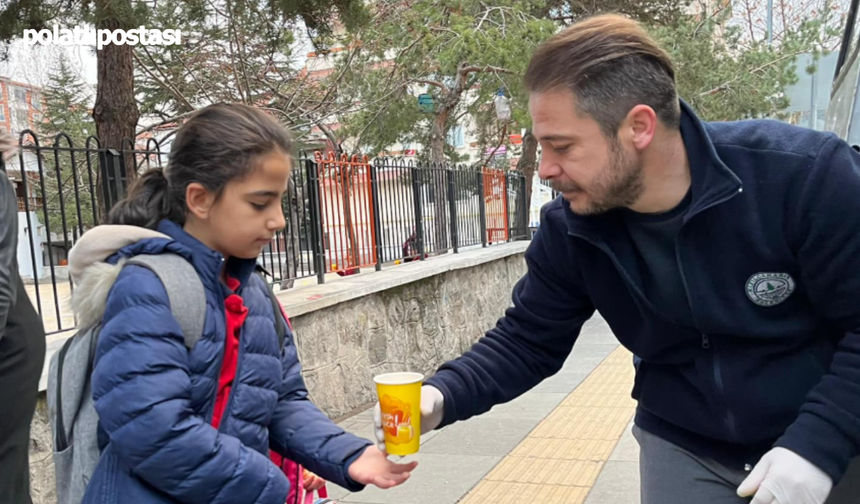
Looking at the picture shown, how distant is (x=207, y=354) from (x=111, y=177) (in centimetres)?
288

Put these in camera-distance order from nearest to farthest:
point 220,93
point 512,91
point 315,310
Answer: point 315,310 < point 220,93 < point 512,91

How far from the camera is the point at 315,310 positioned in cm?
525

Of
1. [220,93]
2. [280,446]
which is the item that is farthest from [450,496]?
[220,93]

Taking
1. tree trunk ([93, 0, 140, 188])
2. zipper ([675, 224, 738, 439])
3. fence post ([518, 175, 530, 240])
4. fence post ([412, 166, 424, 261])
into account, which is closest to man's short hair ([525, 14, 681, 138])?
zipper ([675, 224, 738, 439])

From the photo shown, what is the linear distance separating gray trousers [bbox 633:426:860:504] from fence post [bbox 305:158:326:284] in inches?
167

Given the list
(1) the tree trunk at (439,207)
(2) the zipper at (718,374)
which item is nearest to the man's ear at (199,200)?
(2) the zipper at (718,374)

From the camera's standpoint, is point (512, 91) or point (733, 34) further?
point (733, 34)

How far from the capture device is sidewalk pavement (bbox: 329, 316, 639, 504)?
401cm

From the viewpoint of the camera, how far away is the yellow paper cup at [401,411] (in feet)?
5.65

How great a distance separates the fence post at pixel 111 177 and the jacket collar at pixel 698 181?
3.13 m

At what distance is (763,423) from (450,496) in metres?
2.64

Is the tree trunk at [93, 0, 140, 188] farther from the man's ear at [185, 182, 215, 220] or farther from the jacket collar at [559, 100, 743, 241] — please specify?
the jacket collar at [559, 100, 743, 241]

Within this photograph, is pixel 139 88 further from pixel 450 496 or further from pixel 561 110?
pixel 561 110

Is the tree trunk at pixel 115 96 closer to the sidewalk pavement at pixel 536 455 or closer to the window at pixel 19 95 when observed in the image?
the sidewalk pavement at pixel 536 455
